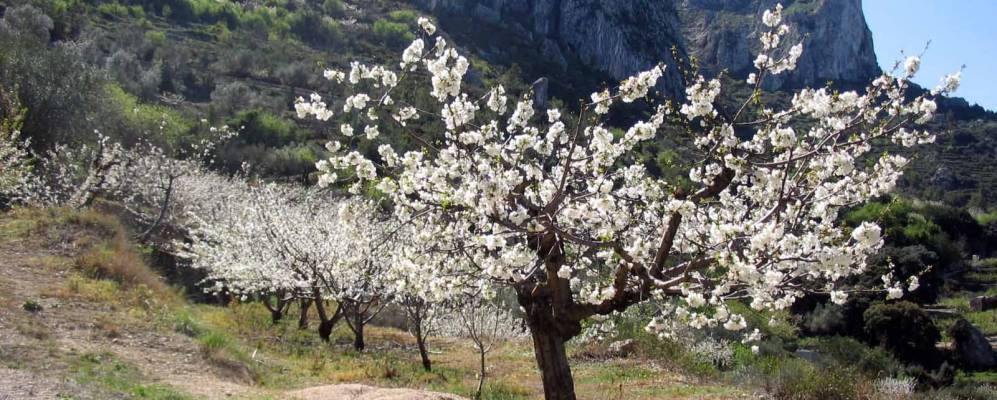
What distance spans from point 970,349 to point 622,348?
1459cm

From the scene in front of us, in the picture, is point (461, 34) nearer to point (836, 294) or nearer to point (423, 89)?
point (423, 89)

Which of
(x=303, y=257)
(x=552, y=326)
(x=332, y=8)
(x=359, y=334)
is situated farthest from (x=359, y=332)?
(x=332, y=8)

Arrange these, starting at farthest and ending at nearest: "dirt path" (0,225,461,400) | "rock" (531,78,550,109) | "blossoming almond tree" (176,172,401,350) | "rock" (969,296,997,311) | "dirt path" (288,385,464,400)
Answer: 1. "rock" (531,78,550,109)
2. "rock" (969,296,997,311)
3. "blossoming almond tree" (176,172,401,350)
4. "dirt path" (288,385,464,400)
5. "dirt path" (0,225,461,400)

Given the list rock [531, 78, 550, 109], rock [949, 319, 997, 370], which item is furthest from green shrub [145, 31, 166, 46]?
rock [949, 319, 997, 370]

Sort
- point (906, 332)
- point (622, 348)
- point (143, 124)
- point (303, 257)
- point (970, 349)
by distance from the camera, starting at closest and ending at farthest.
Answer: point (303, 257) → point (622, 348) → point (906, 332) → point (970, 349) → point (143, 124)

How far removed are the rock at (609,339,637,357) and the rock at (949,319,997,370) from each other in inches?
534

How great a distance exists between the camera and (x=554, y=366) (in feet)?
24.3

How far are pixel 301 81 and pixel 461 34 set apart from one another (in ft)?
94.9

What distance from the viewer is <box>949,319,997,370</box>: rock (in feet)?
81.1

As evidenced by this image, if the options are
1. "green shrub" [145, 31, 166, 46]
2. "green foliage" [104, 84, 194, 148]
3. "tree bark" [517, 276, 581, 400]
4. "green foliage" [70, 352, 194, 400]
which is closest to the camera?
"tree bark" [517, 276, 581, 400]

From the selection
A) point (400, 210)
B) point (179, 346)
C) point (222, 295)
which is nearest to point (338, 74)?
point (400, 210)

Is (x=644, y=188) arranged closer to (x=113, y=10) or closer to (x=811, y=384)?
(x=811, y=384)

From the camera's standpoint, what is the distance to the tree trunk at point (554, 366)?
24.2 ft

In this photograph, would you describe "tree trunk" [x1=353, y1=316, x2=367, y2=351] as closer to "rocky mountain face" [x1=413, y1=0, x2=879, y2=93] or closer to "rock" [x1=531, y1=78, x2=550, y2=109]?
"rock" [x1=531, y1=78, x2=550, y2=109]
